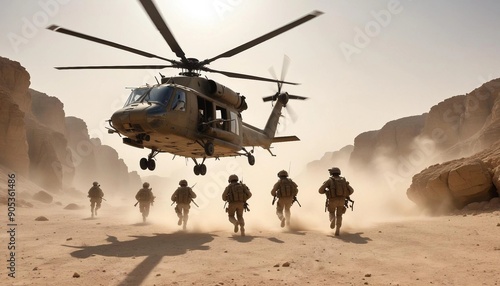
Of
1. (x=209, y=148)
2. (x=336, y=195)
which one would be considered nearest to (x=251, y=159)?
(x=209, y=148)

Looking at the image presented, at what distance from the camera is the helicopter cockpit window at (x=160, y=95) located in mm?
8406

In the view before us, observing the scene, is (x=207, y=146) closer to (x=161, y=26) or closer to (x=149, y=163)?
(x=149, y=163)

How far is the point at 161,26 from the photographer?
7.48 metres

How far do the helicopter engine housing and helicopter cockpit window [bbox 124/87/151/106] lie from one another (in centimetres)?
192

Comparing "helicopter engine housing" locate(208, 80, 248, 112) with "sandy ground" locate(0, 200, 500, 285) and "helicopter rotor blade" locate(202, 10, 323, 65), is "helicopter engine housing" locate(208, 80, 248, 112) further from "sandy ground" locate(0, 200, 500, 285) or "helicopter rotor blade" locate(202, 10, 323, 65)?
"sandy ground" locate(0, 200, 500, 285)

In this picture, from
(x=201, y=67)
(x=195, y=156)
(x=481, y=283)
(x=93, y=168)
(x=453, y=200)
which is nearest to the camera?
(x=481, y=283)

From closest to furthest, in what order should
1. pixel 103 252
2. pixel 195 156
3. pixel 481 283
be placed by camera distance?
pixel 481 283
pixel 103 252
pixel 195 156

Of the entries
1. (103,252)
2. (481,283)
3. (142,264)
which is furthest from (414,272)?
(103,252)

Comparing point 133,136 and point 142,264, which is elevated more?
point 133,136

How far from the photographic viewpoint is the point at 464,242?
23.2ft

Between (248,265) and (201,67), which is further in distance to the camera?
(201,67)

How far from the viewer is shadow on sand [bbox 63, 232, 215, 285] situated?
5.18m

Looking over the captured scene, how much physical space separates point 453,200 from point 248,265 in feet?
37.3

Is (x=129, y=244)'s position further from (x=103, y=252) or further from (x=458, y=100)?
(x=458, y=100)
